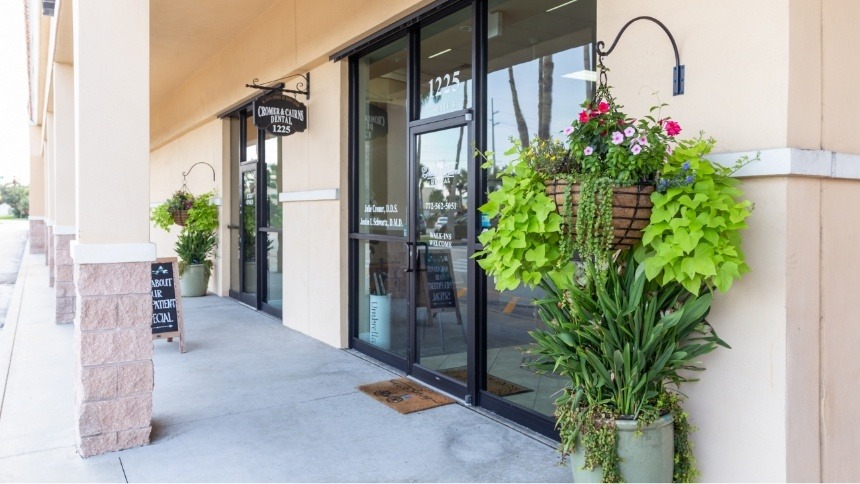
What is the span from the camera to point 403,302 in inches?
220

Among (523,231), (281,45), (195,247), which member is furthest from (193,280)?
(523,231)

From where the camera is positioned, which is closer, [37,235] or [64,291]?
[64,291]

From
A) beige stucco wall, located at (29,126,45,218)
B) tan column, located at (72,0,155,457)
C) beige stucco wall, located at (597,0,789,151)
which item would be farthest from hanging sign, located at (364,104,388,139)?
beige stucco wall, located at (29,126,45,218)

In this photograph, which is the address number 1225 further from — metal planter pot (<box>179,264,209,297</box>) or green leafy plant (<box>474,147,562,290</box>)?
metal planter pot (<box>179,264,209,297</box>)

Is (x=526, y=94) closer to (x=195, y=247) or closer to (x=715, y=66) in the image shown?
(x=715, y=66)

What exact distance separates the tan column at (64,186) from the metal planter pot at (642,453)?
7148mm

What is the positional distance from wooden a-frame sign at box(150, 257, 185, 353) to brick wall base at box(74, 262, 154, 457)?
2440mm

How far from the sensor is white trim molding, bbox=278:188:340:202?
6.30 meters

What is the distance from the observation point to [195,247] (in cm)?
1006

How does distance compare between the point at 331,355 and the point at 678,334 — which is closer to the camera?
the point at 678,334

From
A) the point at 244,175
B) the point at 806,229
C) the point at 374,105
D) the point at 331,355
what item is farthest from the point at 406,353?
the point at 244,175

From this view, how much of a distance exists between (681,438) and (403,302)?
10.1 ft

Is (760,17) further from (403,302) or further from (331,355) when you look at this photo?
(331,355)

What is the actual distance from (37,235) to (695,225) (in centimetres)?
2245
